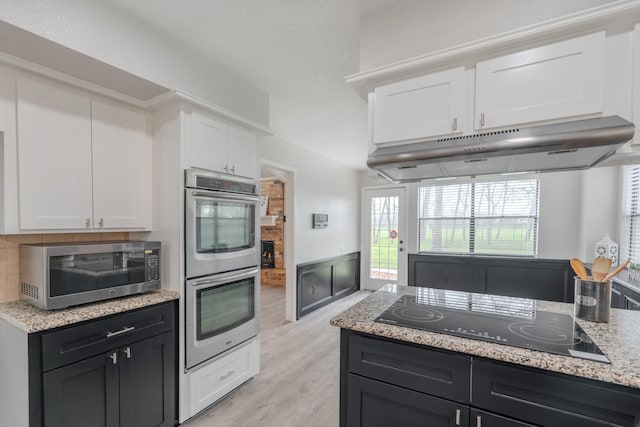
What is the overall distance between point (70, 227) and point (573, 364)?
258 cm

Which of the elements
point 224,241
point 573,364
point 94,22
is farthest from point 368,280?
Result: point 94,22

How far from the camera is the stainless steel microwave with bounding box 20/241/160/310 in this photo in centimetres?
159

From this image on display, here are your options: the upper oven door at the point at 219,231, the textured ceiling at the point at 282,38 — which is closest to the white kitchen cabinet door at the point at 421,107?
the textured ceiling at the point at 282,38

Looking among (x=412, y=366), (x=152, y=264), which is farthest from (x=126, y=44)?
(x=412, y=366)

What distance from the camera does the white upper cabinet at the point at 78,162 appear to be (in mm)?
1650

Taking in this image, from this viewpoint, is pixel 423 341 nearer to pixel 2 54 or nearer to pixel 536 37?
pixel 536 37

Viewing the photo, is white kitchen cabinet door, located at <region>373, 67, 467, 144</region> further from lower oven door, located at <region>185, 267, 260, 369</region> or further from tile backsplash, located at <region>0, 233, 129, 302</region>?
tile backsplash, located at <region>0, 233, 129, 302</region>

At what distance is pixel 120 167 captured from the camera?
6.78 feet

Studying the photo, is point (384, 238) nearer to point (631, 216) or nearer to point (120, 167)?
point (631, 216)

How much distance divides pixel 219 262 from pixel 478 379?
71.2 inches

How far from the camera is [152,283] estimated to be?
2025 millimetres

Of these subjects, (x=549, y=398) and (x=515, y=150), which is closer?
(x=549, y=398)

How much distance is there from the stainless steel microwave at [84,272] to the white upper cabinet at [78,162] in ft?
0.74

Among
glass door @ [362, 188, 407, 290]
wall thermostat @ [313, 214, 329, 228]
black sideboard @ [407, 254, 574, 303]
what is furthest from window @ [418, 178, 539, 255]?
wall thermostat @ [313, 214, 329, 228]
